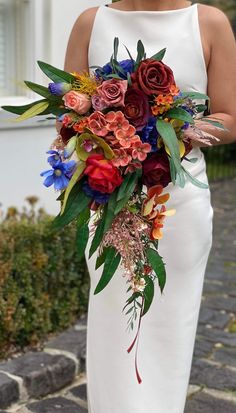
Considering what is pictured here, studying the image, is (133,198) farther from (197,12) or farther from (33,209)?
(33,209)

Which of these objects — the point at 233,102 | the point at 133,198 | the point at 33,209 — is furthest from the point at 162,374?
the point at 33,209

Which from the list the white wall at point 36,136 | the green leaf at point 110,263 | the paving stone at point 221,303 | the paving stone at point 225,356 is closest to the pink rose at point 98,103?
the green leaf at point 110,263

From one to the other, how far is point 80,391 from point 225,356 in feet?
3.21

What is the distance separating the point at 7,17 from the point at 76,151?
2.73 meters

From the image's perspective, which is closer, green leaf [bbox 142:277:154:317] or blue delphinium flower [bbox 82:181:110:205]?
blue delphinium flower [bbox 82:181:110:205]

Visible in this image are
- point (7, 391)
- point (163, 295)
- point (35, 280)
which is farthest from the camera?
point (35, 280)

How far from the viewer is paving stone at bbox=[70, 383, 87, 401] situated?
12.5 feet

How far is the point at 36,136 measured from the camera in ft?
15.3

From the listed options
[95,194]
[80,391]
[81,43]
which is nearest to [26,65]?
[81,43]

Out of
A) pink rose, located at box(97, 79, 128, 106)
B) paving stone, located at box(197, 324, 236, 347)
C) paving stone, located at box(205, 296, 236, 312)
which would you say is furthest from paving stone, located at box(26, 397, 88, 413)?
pink rose, located at box(97, 79, 128, 106)

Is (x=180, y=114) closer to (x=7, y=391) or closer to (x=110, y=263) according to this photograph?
(x=110, y=263)

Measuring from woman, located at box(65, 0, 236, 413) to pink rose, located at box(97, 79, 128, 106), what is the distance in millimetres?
469

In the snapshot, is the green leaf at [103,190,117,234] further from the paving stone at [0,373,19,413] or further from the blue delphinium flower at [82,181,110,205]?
the paving stone at [0,373,19,413]

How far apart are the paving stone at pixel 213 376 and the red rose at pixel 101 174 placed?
215cm
